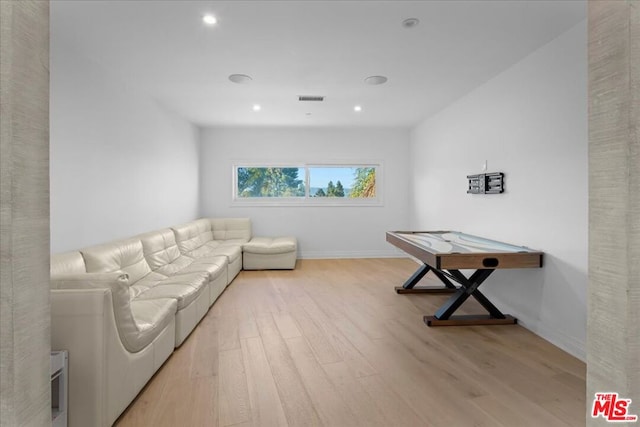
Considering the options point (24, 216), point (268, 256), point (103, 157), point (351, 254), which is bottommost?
point (351, 254)

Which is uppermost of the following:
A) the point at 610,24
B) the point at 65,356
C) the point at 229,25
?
the point at 229,25

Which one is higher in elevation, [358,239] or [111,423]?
[358,239]

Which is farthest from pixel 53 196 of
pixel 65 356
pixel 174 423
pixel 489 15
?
pixel 489 15

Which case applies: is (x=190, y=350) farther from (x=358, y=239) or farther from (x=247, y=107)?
(x=358, y=239)

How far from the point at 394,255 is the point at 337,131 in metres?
2.66

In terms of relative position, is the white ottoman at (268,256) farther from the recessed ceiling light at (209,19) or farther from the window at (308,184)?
the recessed ceiling light at (209,19)

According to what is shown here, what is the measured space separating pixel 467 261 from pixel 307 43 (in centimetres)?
229

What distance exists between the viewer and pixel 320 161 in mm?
6238

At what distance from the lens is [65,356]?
147 cm

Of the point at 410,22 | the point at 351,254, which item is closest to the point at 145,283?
the point at 410,22

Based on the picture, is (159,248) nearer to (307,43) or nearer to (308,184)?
(307,43)

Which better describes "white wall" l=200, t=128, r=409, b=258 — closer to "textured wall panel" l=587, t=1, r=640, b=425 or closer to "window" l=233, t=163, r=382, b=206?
"window" l=233, t=163, r=382, b=206

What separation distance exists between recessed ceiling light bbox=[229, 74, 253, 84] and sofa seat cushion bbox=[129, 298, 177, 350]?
7.75ft

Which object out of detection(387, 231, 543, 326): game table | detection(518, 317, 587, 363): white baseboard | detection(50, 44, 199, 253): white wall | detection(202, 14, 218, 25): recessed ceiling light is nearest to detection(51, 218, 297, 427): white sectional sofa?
detection(50, 44, 199, 253): white wall
